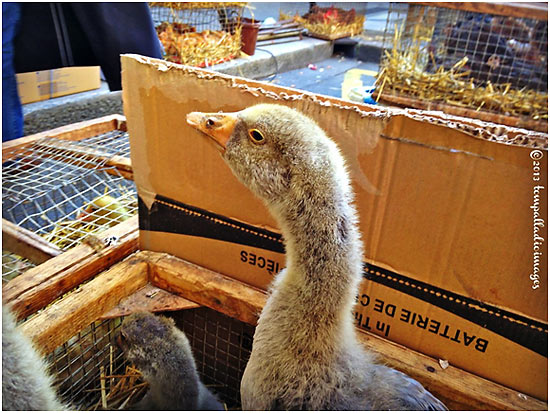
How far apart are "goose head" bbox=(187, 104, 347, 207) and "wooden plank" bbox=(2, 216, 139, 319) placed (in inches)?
25.4

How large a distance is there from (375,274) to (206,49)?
14.8 ft

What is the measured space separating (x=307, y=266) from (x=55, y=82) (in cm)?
365

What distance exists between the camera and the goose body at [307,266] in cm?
87

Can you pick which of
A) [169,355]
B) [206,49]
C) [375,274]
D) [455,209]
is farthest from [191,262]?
[206,49]

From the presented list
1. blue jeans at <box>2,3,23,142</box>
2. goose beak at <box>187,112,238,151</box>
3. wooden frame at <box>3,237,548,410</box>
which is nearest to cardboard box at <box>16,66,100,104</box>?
blue jeans at <box>2,3,23,142</box>

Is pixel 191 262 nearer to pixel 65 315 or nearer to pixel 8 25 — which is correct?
pixel 65 315

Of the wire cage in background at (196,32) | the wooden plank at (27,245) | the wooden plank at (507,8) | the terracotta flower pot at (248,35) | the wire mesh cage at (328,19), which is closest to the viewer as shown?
the wooden plank at (27,245)

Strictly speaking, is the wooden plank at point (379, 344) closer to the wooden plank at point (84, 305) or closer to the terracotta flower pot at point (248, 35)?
the wooden plank at point (84, 305)

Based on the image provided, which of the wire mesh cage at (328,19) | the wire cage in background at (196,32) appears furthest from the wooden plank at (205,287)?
the wire mesh cage at (328,19)

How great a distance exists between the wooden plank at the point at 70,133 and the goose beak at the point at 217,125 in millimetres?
1248

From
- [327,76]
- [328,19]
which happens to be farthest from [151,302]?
[328,19]

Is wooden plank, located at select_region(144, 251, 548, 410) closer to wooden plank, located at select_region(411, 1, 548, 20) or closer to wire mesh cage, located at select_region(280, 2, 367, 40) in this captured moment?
wooden plank, located at select_region(411, 1, 548, 20)

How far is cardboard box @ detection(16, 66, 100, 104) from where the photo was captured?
3562 millimetres

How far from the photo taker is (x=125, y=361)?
1535 millimetres
